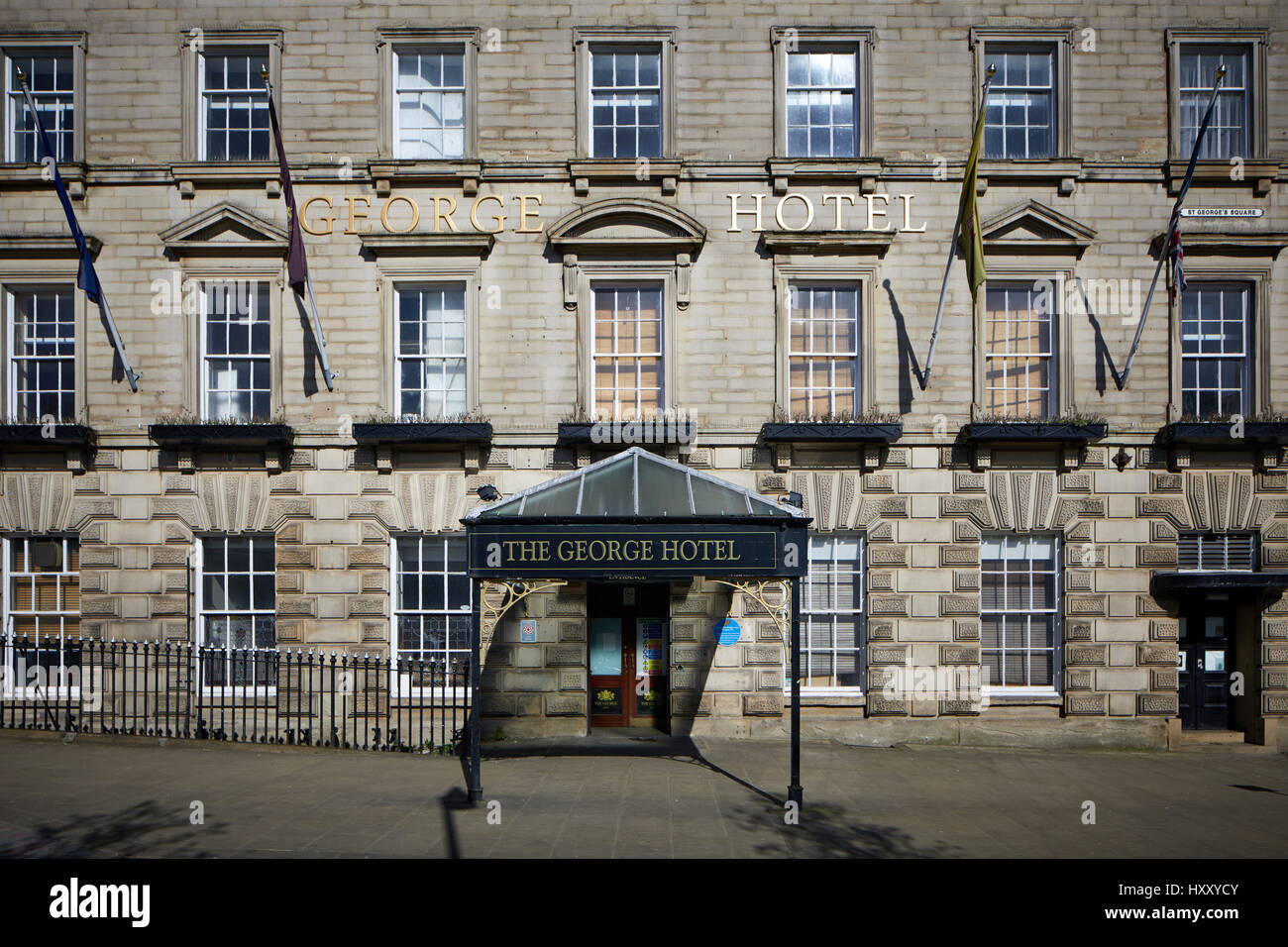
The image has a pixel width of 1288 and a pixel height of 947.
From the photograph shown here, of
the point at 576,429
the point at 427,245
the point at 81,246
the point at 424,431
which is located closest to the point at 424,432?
the point at 424,431

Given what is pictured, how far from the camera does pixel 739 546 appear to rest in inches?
399

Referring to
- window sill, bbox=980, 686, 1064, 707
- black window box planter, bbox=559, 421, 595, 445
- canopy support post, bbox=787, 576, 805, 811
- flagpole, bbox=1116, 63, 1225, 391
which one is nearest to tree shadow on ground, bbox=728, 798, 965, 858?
canopy support post, bbox=787, 576, 805, 811

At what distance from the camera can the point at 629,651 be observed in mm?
14023

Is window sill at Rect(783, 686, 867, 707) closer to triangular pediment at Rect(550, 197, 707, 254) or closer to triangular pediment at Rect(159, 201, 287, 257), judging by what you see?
triangular pediment at Rect(550, 197, 707, 254)

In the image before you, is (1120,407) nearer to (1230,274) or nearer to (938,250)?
(1230,274)

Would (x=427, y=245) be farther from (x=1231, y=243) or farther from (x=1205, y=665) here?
(x=1205, y=665)

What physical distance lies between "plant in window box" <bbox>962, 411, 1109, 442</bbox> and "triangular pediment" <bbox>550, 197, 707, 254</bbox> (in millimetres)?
5483

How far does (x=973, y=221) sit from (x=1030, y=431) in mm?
3501

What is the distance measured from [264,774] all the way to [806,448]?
30.7 feet

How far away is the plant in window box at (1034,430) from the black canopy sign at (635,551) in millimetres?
5066

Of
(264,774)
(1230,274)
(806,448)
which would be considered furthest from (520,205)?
(1230,274)

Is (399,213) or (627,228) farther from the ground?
(399,213)
